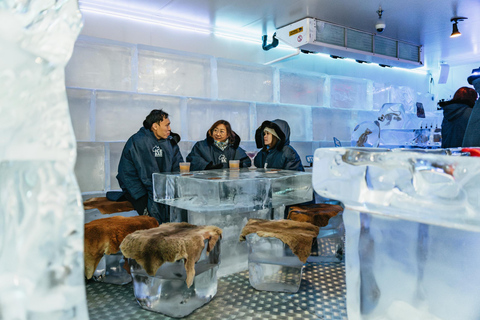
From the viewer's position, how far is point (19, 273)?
438 millimetres

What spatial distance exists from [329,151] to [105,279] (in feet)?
6.76

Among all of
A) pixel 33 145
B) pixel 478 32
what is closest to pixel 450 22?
pixel 478 32

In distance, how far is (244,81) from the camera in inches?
213

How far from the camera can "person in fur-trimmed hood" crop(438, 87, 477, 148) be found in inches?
177

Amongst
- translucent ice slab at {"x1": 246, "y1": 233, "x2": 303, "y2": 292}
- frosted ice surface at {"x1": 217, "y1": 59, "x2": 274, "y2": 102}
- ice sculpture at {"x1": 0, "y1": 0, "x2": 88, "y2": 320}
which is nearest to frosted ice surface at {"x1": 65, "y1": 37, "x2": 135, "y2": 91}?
frosted ice surface at {"x1": 217, "y1": 59, "x2": 274, "y2": 102}

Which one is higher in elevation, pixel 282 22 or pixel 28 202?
pixel 282 22

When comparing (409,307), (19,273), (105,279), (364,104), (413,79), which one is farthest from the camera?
(413,79)

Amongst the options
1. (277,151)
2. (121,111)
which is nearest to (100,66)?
(121,111)

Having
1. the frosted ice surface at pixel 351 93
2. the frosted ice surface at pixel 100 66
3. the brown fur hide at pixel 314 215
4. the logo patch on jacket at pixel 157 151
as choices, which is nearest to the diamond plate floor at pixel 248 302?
the brown fur hide at pixel 314 215

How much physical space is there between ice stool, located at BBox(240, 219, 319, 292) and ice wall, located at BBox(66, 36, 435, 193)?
2.86 metres

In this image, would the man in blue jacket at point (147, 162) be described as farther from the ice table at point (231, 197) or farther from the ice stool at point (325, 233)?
the ice stool at point (325, 233)

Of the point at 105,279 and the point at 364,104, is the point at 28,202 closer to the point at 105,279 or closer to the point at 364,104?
the point at 105,279

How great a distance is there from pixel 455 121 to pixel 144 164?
12.5 ft

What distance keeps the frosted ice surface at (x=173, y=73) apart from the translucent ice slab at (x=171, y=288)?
10.1ft
